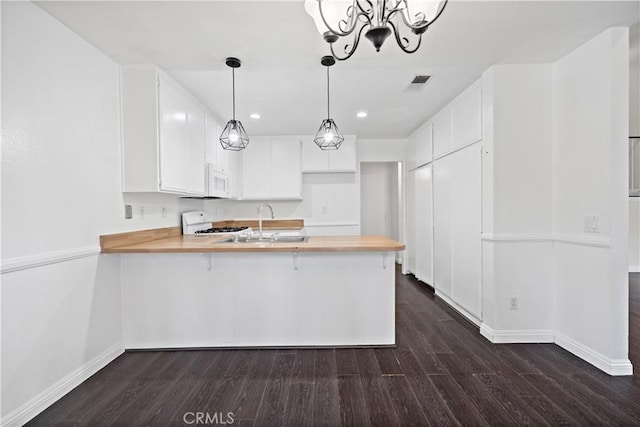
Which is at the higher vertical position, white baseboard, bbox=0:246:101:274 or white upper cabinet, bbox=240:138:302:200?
white upper cabinet, bbox=240:138:302:200

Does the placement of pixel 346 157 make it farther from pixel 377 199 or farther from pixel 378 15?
pixel 378 15

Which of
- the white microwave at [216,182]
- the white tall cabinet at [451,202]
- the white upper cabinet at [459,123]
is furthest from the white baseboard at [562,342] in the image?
the white microwave at [216,182]

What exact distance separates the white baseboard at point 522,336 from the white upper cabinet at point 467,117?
1.76 m

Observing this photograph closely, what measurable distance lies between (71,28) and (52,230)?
1.32 metres

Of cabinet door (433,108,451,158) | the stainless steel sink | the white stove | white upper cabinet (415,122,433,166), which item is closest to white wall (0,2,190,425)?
the stainless steel sink

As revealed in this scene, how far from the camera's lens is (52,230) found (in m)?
1.76

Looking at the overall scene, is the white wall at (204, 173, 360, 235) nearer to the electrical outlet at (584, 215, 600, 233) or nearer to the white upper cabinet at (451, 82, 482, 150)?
the white upper cabinet at (451, 82, 482, 150)

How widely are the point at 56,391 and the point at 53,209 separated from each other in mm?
1127

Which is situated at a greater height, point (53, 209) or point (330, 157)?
point (330, 157)

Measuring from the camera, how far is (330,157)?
478 cm

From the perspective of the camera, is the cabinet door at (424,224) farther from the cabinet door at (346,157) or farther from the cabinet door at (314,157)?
the cabinet door at (314,157)

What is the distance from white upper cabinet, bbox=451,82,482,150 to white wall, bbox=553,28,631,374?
57 cm

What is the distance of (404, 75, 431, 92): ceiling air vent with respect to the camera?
2717 mm

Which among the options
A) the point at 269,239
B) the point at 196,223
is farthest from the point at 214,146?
the point at 269,239
